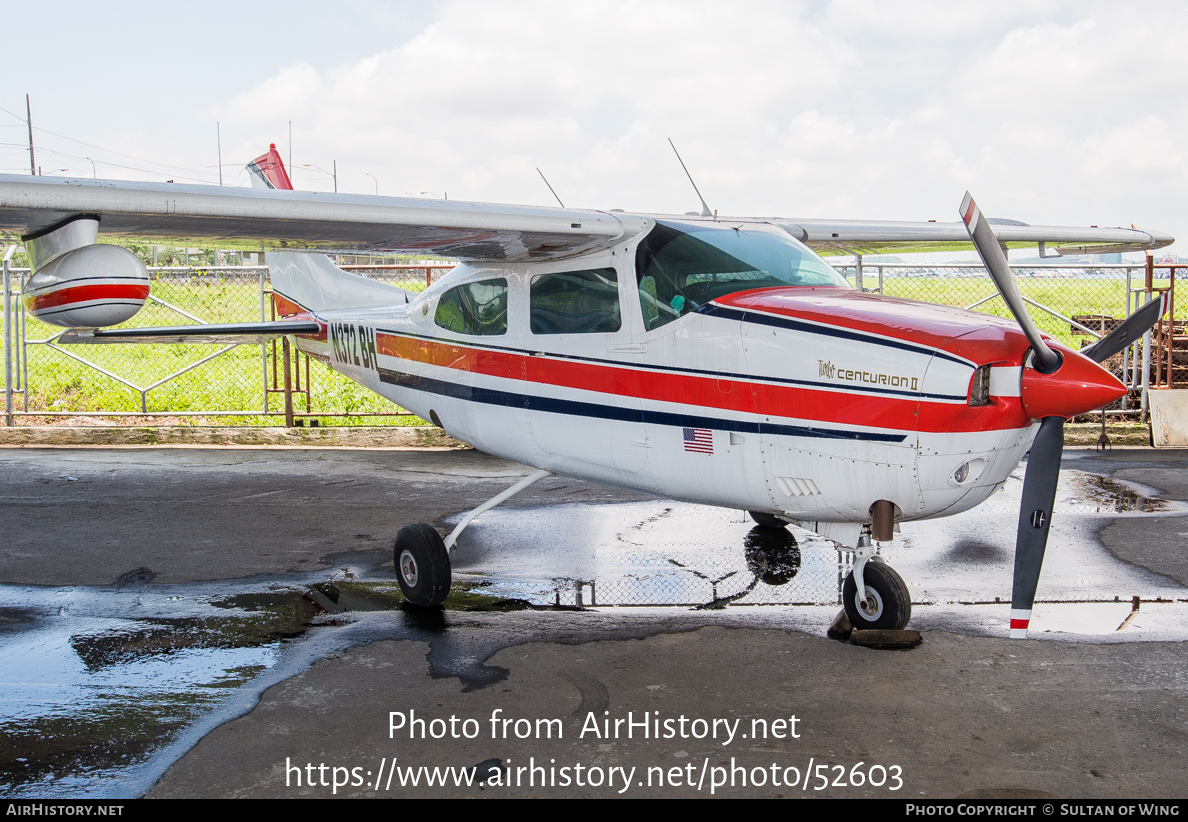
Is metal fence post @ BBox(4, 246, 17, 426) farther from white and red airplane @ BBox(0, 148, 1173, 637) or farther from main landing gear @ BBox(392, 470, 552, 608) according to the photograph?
main landing gear @ BBox(392, 470, 552, 608)

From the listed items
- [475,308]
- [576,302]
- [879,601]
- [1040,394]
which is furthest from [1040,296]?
[1040,394]

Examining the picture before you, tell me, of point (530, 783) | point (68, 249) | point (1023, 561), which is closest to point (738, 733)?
point (530, 783)

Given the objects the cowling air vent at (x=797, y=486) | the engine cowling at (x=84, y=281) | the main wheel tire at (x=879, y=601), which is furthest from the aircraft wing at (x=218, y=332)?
the main wheel tire at (x=879, y=601)

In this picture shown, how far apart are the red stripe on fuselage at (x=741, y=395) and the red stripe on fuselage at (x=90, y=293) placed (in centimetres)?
224

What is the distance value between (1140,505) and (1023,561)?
201 inches

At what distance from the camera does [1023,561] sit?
13.9ft

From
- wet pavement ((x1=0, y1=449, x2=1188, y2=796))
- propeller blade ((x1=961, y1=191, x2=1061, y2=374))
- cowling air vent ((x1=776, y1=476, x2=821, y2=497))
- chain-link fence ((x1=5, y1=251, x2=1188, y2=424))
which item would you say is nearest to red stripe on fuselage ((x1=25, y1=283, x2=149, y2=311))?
wet pavement ((x1=0, y1=449, x2=1188, y2=796))

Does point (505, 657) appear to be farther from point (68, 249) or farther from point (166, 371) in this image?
point (166, 371)

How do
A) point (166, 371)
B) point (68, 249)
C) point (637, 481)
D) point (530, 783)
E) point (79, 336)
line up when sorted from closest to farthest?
1. point (530, 783)
2. point (68, 249)
3. point (637, 481)
4. point (79, 336)
5. point (166, 371)

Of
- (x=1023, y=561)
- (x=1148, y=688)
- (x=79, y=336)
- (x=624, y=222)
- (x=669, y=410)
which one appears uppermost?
(x=624, y=222)

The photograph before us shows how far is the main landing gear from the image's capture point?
5934mm

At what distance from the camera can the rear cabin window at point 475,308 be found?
6.11m

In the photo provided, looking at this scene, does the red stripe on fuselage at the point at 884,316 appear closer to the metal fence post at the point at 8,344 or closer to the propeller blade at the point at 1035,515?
the propeller blade at the point at 1035,515

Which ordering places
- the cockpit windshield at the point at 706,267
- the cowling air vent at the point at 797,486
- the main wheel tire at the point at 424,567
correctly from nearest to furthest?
the cowling air vent at the point at 797,486 < the cockpit windshield at the point at 706,267 < the main wheel tire at the point at 424,567
